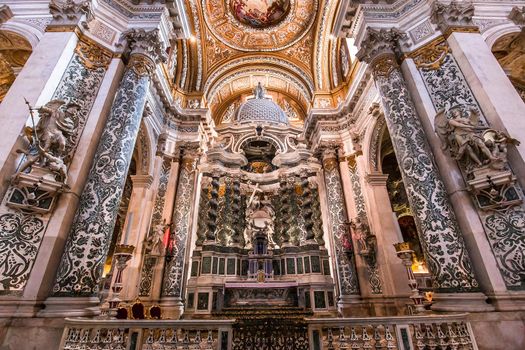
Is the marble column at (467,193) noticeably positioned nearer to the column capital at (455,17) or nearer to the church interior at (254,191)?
the church interior at (254,191)

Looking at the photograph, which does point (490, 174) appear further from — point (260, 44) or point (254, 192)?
point (260, 44)

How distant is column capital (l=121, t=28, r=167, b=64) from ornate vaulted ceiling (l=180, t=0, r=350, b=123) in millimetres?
5786

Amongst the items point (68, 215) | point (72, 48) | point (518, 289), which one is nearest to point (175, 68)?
point (72, 48)

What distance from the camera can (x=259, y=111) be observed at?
568 inches

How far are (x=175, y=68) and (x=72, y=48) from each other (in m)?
6.65

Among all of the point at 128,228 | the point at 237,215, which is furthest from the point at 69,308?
the point at 237,215

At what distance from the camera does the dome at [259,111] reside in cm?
1425

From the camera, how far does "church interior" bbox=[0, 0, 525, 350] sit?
369 centimetres

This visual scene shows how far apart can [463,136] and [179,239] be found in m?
8.29

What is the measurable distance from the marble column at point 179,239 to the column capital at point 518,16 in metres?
9.85

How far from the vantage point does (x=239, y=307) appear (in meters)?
8.80

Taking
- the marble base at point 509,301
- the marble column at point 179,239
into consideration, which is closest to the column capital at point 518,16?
the marble base at point 509,301

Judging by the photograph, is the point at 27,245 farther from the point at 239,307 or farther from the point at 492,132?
the point at 492,132

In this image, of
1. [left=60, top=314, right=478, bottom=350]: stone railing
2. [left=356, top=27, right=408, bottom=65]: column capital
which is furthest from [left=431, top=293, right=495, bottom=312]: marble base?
[left=356, top=27, right=408, bottom=65]: column capital
